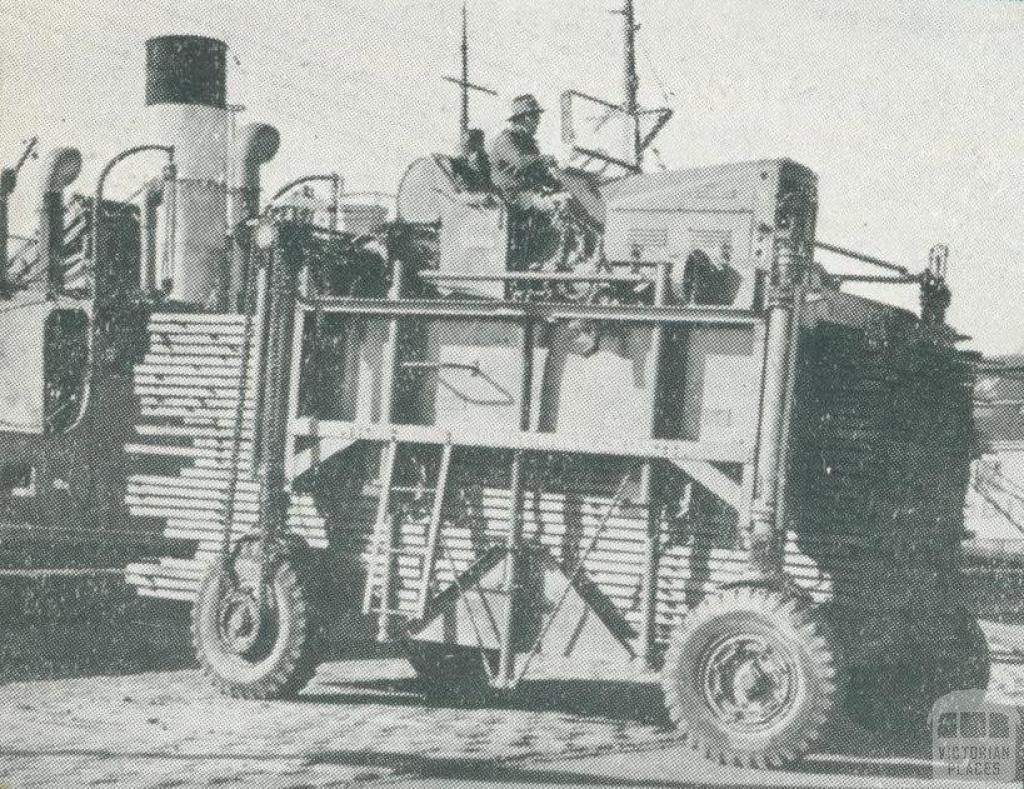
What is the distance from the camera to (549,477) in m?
10.0

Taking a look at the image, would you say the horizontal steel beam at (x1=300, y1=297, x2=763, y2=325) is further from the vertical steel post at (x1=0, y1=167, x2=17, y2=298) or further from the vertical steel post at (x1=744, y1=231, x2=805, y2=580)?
the vertical steel post at (x1=0, y1=167, x2=17, y2=298)

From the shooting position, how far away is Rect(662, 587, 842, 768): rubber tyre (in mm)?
8477

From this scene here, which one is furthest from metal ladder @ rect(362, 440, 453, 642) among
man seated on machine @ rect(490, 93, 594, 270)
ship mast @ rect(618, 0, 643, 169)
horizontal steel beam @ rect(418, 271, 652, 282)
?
ship mast @ rect(618, 0, 643, 169)

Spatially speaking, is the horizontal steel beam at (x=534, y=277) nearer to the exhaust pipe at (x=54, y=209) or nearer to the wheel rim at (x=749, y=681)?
the wheel rim at (x=749, y=681)

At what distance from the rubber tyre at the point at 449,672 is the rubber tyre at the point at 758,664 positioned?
2659mm

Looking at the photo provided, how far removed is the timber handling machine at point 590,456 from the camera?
8.96 meters

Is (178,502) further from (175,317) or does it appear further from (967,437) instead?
(967,437)

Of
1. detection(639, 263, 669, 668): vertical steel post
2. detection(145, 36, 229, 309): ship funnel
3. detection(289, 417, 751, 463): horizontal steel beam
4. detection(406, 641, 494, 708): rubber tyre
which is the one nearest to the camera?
detection(289, 417, 751, 463): horizontal steel beam

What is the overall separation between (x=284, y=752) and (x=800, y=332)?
4.22 metres

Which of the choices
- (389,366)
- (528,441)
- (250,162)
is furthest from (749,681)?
(250,162)

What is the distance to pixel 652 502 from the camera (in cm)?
959

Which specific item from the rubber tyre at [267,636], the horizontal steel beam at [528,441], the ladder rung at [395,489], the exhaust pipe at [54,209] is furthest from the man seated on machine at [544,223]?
the exhaust pipe at [54,209]

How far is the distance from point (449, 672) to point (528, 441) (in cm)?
Answer: 292

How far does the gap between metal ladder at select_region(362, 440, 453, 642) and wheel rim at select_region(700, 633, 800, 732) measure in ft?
7.24
